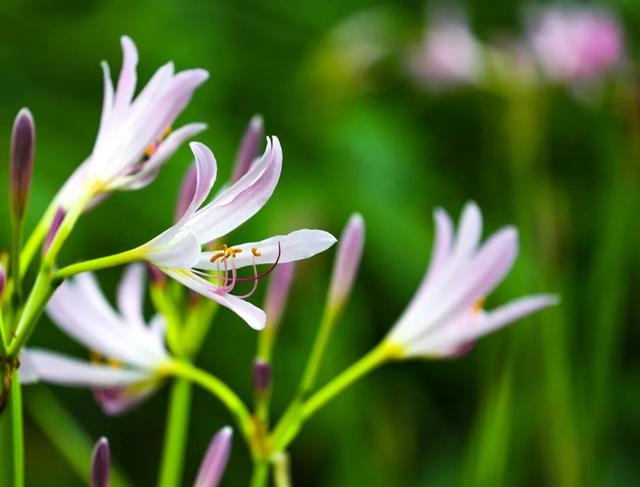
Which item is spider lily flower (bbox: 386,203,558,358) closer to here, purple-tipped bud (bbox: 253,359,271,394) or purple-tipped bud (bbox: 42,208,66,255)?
purple-tipped bud (bbox: 253,359,271,394)

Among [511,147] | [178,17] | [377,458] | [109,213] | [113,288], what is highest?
[178,17]

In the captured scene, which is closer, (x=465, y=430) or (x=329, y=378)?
(x=329, y=378)

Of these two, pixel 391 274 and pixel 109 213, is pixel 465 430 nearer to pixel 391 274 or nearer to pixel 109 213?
pixel 391 274

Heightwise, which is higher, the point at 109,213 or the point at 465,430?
the point at 109,213

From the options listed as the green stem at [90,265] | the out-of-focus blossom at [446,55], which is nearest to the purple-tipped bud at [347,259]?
the green stem at [90,265]

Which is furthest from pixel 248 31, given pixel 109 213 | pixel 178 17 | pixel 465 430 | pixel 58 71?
pixel 465 430

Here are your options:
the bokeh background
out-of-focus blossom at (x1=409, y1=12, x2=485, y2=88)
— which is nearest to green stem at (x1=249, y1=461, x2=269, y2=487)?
the bokeh background
